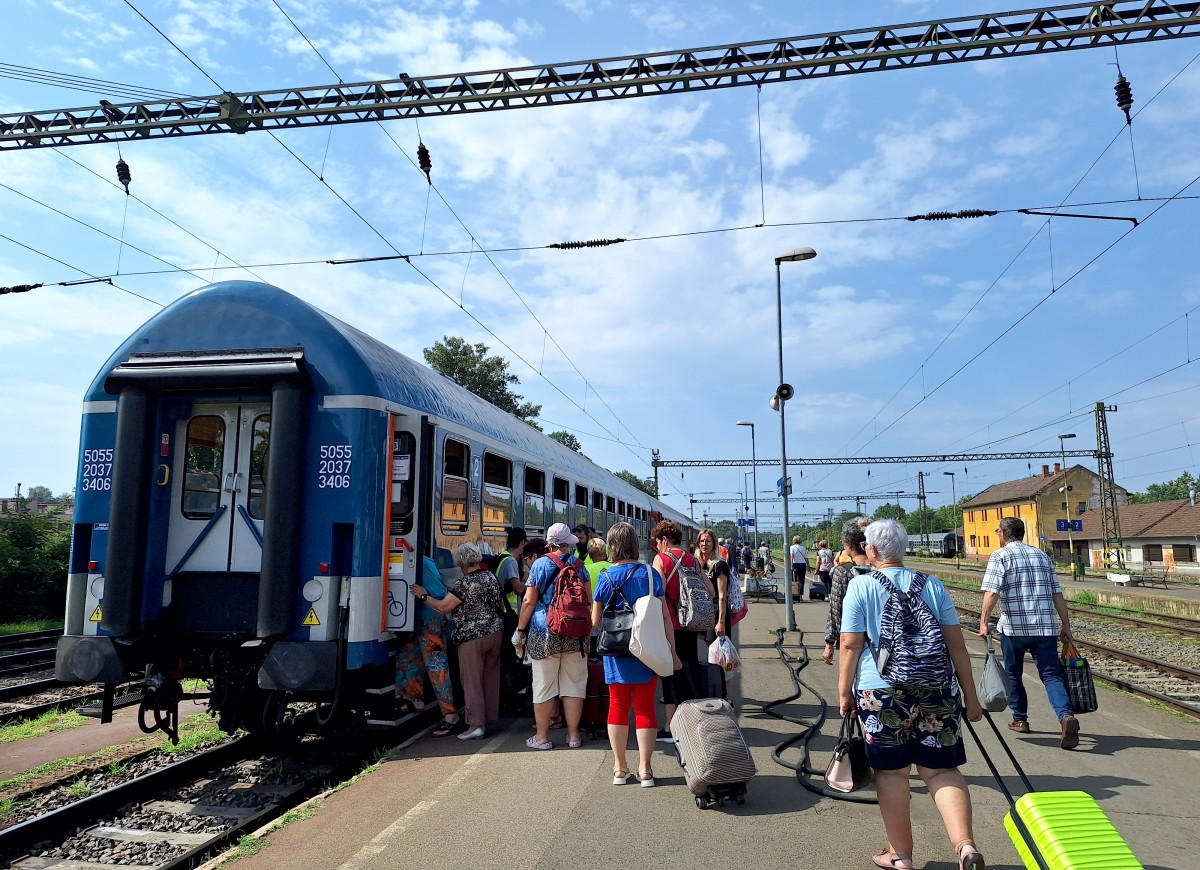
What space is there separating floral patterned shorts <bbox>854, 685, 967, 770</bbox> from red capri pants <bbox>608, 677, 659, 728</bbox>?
186cm

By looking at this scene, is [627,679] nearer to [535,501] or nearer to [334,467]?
[334,467]

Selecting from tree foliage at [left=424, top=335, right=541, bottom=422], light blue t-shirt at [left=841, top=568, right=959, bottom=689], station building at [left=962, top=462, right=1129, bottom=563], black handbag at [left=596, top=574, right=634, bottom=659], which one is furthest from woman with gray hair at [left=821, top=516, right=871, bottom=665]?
station building at [left=962, top=462, right=1129, bottom=563]

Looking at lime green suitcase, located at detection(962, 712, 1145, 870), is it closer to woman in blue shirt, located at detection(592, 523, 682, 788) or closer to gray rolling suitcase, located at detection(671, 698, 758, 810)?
gray rolling suitcase, located at detection(671, 698, 758, 810)

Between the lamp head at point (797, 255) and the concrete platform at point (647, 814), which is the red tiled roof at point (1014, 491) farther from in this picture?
the concrete platform at point (647, 814)

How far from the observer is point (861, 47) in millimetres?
10117

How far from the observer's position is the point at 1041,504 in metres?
68.6

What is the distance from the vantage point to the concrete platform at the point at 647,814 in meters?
4.11

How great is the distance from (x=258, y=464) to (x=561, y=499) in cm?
684

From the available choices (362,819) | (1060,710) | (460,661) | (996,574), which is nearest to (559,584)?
(460,661)

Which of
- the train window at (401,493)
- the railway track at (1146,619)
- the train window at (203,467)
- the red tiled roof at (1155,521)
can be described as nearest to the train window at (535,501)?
the train window at (401,493)

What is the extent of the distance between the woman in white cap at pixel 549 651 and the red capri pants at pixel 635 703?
3.30 feet

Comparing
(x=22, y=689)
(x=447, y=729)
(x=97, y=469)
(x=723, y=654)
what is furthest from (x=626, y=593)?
(x=22, y=689)

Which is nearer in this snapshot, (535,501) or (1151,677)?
(1151,677)

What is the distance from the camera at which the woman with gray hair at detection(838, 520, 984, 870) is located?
143 inches
